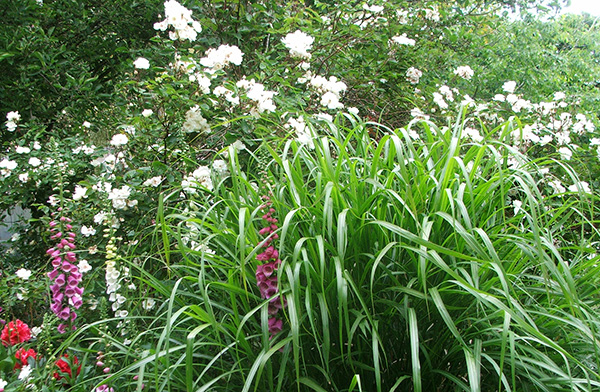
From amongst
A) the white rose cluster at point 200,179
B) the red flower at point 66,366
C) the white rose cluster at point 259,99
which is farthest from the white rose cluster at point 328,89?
the red flower at point 66,366

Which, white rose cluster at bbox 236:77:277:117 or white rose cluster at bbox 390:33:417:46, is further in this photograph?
white rose cluster at bbox 390:33:417:46

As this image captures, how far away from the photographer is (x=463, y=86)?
5.61 metres

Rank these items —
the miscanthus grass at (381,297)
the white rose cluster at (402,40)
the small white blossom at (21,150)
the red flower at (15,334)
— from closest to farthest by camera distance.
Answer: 1. the miscanthus grass at (381,297)
2. the red flower at (15,334)
3. the small white blossom at (21,150)
4. the white rose cluster at (402,40)

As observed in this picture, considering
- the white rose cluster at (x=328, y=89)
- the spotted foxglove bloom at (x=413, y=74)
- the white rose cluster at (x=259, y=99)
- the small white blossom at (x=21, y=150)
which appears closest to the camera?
the white rose cluster at (x=259, y=99)

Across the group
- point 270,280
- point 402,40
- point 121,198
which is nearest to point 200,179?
point 121,198

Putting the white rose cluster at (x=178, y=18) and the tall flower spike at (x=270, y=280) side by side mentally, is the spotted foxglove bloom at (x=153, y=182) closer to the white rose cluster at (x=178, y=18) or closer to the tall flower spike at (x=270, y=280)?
the white rose cluster at (x=178, y=18)

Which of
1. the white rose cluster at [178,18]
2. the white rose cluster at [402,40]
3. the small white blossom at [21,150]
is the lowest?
the white rose cluster at [402,40]

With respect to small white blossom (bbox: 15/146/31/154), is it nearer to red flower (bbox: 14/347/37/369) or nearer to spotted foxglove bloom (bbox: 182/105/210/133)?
spotted foxglove bloom (bbox: 182/105/210/133)

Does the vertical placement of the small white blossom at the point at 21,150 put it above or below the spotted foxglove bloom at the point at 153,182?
above

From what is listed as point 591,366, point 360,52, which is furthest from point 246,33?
point 591,366

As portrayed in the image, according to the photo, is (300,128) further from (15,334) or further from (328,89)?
(15,334)

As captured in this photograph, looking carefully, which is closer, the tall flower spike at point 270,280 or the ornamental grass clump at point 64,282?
the tall flower spike at point 270,280

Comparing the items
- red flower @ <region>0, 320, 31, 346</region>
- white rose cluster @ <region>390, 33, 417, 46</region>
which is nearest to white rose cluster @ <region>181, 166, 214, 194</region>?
red flower @ <region>0, 320, 31, 346</region>

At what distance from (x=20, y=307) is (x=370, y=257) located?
2.15 meters
